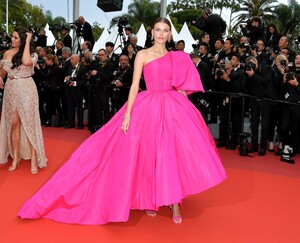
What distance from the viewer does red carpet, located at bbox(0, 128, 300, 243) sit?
3.09m

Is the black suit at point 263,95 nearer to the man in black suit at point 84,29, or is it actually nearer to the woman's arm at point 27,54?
the woman's arm at point 27,54

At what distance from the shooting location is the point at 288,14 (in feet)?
109

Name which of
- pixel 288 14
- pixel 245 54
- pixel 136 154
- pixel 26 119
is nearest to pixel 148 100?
pixel 136 154

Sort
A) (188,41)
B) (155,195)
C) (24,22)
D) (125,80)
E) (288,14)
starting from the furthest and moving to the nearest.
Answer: (24,22) < (288,14) < (188,41) < (125,80) < (155,195)

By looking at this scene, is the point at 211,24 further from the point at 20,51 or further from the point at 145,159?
the point at 145,159

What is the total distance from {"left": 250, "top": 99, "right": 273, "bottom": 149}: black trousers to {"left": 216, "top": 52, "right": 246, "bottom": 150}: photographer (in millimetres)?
307

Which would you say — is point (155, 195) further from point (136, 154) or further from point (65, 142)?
point (65, 142)

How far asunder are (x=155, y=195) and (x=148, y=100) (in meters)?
0.78

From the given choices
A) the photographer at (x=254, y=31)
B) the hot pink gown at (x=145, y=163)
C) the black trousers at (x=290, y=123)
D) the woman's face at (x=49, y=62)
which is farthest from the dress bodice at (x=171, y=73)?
the photographer at (x=254, y=31)

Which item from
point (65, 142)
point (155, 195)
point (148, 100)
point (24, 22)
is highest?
point (24, 22)

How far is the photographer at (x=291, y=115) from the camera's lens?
5789 mm

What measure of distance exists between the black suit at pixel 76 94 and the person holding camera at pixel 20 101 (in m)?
2.94

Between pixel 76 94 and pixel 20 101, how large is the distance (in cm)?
335

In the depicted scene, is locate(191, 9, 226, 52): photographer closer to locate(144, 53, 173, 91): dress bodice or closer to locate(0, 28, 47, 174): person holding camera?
locate(0, 28, 47, 174): person holding camera
